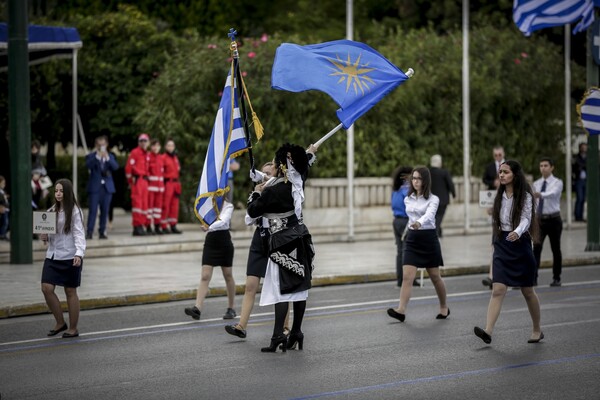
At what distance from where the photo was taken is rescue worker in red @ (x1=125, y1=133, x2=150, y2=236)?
23359 millimetres

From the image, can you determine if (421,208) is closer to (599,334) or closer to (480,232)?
(599,334)

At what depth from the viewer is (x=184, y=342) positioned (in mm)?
12453

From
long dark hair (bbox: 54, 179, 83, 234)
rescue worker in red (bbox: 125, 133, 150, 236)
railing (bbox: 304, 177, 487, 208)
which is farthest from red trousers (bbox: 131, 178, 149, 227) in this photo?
long dark hair (bbox: 54, 179, 83, 234)

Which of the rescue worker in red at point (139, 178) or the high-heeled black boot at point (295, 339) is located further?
the rescue worker in red at point (139, 178)

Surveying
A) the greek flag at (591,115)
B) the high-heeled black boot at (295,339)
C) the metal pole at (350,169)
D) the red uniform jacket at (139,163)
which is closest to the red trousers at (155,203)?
the red uniform jacket at (139,163)

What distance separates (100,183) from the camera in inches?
913

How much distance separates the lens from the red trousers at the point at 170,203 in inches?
947

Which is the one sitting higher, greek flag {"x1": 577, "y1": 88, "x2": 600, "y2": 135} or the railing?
greek flag {"x1": 577, "y1": 88, "x2": 600, "y2": 135}

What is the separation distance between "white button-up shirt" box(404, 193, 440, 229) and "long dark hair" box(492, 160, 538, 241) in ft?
6.40

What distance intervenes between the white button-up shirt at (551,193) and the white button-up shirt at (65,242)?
706 centimetres

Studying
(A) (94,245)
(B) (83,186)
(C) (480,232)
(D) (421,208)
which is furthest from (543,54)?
(D) (421,208)

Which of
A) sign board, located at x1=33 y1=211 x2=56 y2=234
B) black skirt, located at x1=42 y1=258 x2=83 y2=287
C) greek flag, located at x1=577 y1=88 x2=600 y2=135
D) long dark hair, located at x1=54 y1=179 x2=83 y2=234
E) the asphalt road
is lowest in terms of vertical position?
the asphalt road

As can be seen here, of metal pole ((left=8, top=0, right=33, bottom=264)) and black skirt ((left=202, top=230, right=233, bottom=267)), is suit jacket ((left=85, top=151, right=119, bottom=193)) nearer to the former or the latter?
metal pole ((left=8, top=0, right=33, bottom=264))

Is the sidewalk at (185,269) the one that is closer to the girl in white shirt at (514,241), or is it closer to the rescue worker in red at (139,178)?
the rescue worker in red at (139,178)
